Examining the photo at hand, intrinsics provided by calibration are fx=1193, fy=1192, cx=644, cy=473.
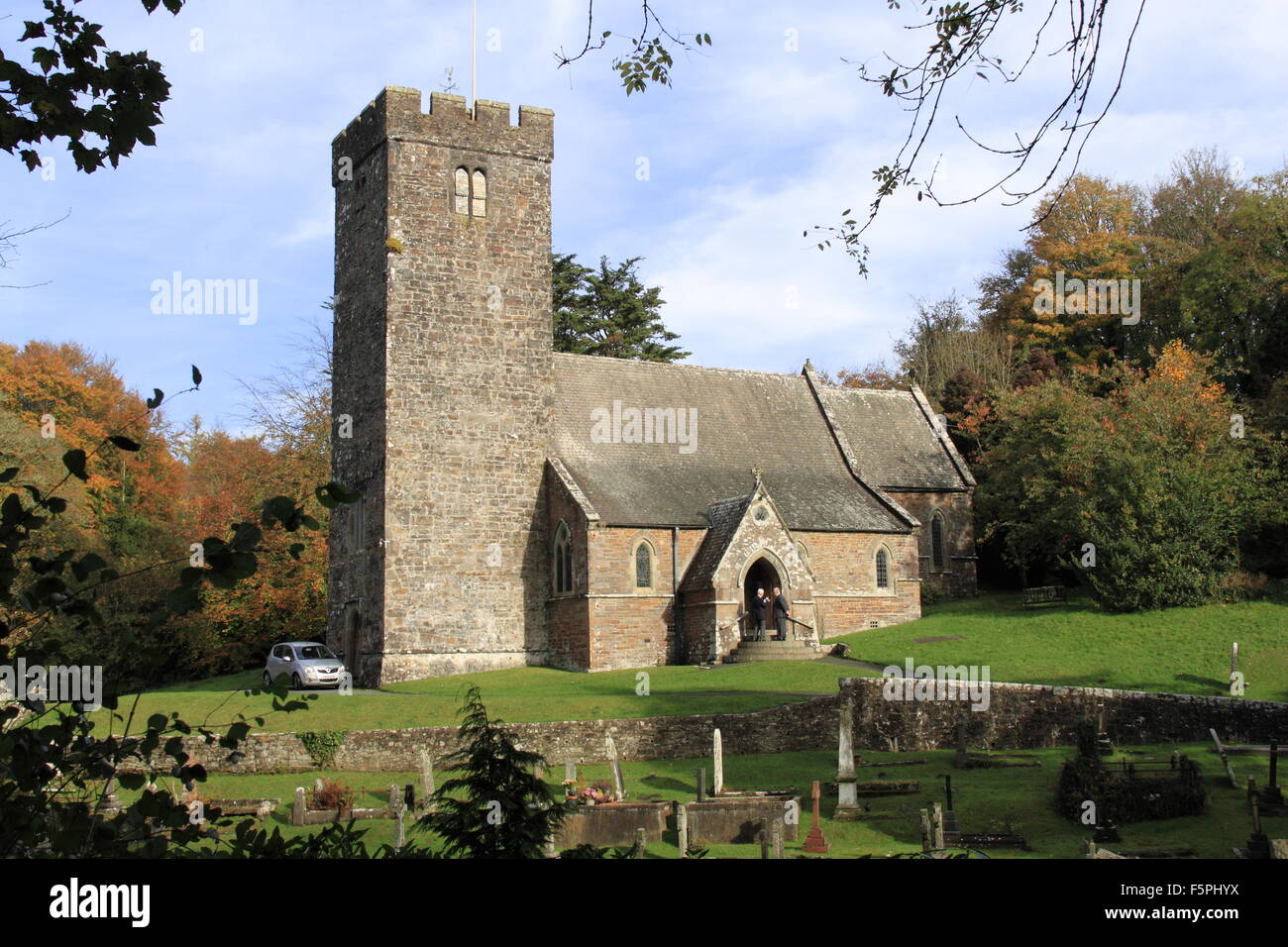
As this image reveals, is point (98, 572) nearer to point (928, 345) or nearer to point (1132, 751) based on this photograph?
point (1132, 751)

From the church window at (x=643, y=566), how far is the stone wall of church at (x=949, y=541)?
42.1ft

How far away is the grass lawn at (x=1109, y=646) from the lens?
27.1m

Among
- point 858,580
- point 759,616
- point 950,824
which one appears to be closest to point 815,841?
point 950,824

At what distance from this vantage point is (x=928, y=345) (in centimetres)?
7100

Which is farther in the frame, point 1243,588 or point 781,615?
point 1243,588

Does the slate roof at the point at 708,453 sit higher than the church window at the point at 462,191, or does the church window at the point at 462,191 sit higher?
the church window at the point at 462,191

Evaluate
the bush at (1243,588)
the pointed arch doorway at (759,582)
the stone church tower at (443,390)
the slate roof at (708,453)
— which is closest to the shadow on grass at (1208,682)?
the bush at (1243,588)

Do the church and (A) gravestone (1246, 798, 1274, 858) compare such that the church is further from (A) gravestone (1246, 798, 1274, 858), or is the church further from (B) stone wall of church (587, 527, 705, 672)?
(A) gravestone (1246, 798, 1274, 858)

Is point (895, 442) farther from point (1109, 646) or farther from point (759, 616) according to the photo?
point (1109, 646)

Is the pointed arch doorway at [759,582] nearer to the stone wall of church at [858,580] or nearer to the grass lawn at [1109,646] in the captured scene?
the stone wall of church at [858,580]

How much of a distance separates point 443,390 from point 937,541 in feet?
66.6

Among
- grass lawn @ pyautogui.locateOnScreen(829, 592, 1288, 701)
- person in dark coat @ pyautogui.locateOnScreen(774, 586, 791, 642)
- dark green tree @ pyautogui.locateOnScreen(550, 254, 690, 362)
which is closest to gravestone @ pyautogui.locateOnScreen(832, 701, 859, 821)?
grass lawn @ pyautogui.locateOnScreen(829, 592, 1288, 701)

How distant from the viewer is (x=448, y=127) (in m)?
37.1

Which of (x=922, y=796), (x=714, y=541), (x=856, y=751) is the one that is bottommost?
(x=856, y=751)
